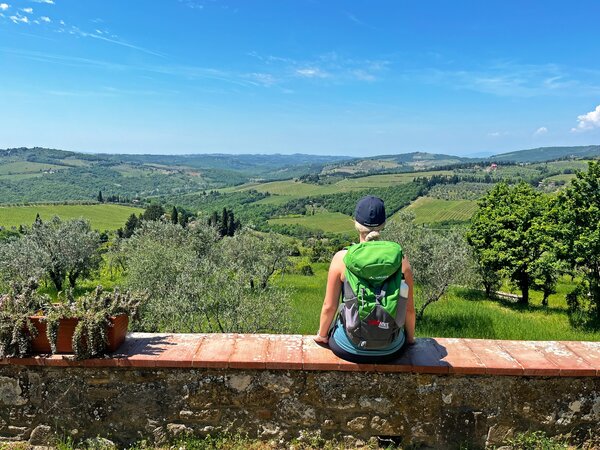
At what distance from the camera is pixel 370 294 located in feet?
11.6

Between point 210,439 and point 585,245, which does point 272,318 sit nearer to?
point 210,439

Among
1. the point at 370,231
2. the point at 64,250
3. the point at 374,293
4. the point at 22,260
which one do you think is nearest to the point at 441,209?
the point at 64,250

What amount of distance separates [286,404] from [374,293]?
4.67 ft

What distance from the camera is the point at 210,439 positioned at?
3.96 m

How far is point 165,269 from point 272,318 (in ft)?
29.6

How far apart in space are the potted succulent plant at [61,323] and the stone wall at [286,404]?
0.84 feet

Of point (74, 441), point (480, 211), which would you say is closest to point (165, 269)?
point (74, 441)

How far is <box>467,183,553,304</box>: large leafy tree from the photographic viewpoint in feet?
81.8

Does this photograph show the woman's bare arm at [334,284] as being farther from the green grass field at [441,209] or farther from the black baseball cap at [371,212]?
the green grass field at [441,209]

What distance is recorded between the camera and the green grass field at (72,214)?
101 metres

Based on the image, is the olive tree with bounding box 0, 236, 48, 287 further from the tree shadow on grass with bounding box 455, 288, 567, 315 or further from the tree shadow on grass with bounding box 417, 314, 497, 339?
the tree shadow on grass with bounding box 455, 288, 567, 315

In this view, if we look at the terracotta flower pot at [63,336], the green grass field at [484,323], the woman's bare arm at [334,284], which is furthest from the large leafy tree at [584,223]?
the terracotta flower pot at [63,336]

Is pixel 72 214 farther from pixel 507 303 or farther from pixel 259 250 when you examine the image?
pixel 507 303

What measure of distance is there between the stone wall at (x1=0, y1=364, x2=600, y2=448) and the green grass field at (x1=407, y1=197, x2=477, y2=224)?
108847 millimetres
